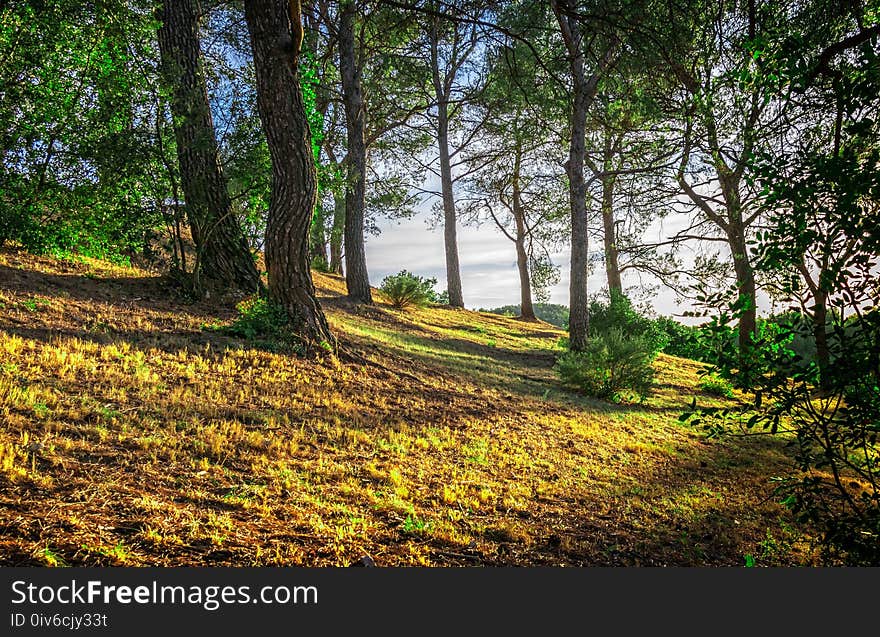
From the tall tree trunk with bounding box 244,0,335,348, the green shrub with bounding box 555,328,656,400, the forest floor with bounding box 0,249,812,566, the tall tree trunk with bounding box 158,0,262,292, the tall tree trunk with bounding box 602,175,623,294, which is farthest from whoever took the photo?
the tall tree trunk with bounding box 602,175,623,294

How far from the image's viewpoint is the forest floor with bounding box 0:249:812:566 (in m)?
2.52

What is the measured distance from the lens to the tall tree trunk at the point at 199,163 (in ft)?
24.0

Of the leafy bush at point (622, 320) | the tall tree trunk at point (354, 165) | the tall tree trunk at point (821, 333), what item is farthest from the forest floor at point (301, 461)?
the leafy bush at point (622, 320)

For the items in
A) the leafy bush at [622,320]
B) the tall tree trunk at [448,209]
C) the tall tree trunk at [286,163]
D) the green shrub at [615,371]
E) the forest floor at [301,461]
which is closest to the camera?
the forest floor at [301,461]

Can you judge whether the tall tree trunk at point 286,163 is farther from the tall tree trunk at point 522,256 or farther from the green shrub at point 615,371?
the tall tree trunk at point 522,256

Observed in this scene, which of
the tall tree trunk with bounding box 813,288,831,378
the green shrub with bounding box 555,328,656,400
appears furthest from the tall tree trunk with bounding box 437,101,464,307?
the tall tree trunk with bounding box 813,288,831,378

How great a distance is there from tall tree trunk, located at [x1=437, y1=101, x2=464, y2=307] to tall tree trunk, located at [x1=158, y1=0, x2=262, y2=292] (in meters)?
12.3

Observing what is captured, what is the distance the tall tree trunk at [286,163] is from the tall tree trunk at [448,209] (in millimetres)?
13098

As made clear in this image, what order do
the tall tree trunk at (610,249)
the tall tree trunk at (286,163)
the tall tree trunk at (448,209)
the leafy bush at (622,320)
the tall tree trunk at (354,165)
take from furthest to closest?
the tall tree trunk at (448,209), the tall tree trunk at (610,249), the leafy bush at (622,320), the tall tree trunk at (354,165), the tall tree trunk at (286,163)

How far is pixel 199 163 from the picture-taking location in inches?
296

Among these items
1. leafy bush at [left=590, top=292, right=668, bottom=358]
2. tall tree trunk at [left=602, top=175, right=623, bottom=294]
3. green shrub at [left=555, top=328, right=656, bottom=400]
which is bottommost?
green shrub at [left=555, top=328, right=656, bottom=400]

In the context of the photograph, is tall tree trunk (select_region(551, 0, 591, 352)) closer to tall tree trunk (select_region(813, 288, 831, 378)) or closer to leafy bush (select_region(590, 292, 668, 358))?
leafy bush (select_region(590, 292, 668, 358))

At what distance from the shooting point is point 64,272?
287 inches

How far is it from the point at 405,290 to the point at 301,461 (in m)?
11.6
